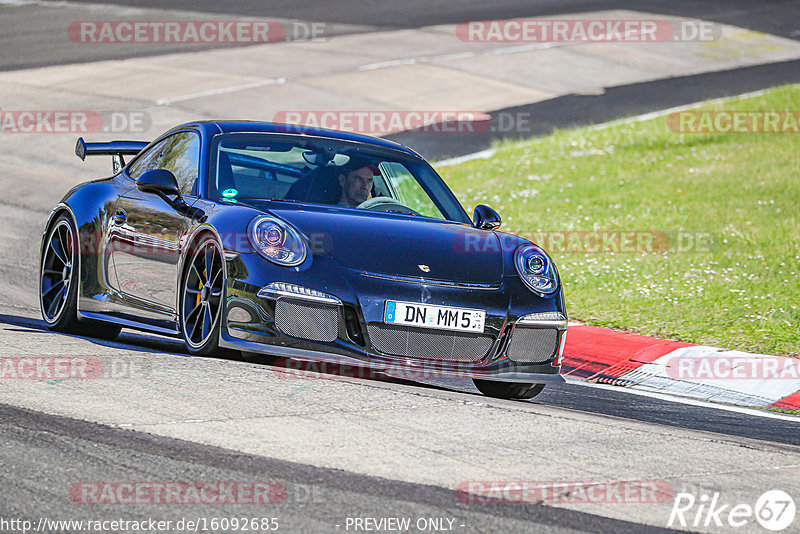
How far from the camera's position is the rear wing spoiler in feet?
25.9

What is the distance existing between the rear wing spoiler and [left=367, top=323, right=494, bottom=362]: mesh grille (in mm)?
3031

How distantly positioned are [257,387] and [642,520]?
78.1 inches

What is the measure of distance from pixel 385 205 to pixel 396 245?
878 mm

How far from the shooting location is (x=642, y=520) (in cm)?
396

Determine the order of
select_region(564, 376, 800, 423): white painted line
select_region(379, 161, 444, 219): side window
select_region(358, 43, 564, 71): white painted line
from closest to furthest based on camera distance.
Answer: select_region(564, 376, 800, 423): white painted line < select_region(379, 161, 444, 219): side window < select_region(358, 43, 564, 71): white painted line

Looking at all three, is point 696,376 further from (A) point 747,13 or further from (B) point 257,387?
(A) point 747,13

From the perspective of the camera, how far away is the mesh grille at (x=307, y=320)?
5676 mm

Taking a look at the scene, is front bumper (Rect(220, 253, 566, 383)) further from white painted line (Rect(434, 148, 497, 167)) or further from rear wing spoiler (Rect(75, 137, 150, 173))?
white painted line (Rect(434, 148, 497, 167))

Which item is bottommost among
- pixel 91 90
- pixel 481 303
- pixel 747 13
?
pixel 481 303

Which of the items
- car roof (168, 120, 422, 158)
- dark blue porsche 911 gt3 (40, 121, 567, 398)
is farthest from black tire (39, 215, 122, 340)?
car roof (168, 120, 422, 158)

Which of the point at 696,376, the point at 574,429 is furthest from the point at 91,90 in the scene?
the point at 574,429

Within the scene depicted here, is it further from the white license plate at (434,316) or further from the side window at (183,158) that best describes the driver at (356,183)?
the white license plate at (434,316)

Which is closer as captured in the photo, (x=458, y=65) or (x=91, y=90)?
(x=91, y=90)

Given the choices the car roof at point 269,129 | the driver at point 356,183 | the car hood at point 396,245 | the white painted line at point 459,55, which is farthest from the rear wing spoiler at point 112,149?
the white painted line at point 459,55
